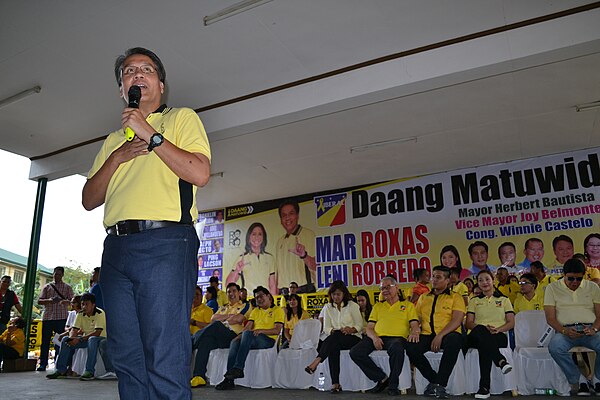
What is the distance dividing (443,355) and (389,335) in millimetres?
610

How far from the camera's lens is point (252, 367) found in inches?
193

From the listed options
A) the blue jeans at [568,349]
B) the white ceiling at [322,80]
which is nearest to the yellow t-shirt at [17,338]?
the white ceiling at [322,80]

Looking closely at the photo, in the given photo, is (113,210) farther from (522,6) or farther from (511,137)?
(511,137)

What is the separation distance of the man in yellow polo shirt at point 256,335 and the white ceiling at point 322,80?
205cm

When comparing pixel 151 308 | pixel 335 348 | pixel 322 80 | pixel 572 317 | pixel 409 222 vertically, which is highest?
pixel 322 80

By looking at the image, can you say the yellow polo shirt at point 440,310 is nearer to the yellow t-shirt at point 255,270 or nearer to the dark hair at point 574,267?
the dark hair at point 574,267

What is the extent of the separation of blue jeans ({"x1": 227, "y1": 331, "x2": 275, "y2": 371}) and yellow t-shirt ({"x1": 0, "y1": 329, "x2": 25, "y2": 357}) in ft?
11.2

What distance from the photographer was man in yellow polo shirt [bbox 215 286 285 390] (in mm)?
4684

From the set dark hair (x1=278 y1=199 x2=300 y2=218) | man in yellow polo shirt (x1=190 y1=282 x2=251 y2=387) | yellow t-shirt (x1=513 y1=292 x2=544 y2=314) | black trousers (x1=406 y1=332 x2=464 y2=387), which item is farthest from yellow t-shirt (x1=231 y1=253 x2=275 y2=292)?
black trousers (x1=406 y1=332 x2=464 y2=387)

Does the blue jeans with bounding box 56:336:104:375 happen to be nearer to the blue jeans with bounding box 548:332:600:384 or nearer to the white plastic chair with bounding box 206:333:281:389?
the white plastic chair with bounding box 206:333:281:389

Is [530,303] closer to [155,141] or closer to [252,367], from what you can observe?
[252,367]

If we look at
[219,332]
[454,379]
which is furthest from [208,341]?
[454,379]

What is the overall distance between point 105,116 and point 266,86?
2136 mm

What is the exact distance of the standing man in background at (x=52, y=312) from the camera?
6.65 m
